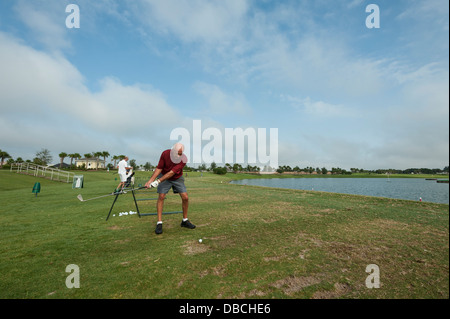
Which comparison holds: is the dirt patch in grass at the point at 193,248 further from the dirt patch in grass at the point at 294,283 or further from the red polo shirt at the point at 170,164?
the red polo shirt at the point at 170,164

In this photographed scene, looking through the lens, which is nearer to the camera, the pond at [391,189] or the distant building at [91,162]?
the pond at [391,189]

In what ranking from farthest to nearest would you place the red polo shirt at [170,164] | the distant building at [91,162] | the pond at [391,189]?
1. the distant building at [91,162]
2. the pond at [391,189]
3. the red polo shirt at [170,164]

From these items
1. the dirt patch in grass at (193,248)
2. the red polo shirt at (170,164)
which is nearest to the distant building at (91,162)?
the red polo shirt at (170,164)

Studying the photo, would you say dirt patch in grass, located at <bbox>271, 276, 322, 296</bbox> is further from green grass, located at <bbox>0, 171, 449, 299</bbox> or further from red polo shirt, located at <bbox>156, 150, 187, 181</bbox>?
red polo shirt, located at <bbox>156, 150, 187, 181</bbox>

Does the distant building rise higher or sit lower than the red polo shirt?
higher

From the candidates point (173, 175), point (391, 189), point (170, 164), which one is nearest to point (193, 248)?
point (173, 175)

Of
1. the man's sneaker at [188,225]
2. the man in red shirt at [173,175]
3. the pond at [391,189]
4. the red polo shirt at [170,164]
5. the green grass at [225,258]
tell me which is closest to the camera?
the green grass at [225,258]

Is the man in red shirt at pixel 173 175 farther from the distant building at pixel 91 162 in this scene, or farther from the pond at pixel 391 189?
the distant building at pixel 91 162

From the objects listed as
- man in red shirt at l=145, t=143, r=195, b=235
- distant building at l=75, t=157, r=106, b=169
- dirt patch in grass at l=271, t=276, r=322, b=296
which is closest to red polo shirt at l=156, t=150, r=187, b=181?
man in red shirt at l=145, t=143, r=195, b=235

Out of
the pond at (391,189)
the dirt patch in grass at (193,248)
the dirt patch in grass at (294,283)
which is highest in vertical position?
the dirt patch in grass at (294,283)

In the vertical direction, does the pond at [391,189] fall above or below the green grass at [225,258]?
below

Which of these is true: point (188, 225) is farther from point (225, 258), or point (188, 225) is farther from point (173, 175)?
point (225, 258)
